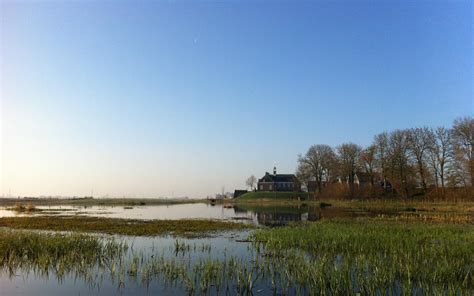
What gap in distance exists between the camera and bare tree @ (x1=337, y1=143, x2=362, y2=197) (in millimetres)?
85188

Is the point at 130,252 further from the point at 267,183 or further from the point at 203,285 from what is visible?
the point at 267,183

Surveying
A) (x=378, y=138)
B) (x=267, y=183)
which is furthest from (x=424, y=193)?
(x=267, y=183)

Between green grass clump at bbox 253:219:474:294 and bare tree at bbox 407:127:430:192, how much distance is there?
53953 millimetres

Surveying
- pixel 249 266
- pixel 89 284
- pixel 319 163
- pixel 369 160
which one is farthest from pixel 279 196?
pixel 89 284

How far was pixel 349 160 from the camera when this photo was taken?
85.8m

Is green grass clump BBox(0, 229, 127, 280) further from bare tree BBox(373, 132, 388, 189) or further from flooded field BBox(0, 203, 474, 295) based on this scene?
bare tree BBox(373, 132, 388, 189)

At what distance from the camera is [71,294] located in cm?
1261

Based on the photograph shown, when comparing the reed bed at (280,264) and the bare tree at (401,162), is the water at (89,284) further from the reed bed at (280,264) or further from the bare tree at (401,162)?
the bare tree at (401,162)

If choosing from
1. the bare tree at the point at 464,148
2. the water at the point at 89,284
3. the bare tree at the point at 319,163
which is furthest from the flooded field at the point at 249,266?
the bare tree at the point at 319,163

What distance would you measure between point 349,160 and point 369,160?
17.4ft

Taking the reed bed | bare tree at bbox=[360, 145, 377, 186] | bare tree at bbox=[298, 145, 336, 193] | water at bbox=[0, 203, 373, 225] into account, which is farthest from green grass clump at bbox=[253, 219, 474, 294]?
bare tree at bbox=[298, 145, 336, 193]

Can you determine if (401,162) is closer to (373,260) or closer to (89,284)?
(373,260)

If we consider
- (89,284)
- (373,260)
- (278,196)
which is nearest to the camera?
(89,284)

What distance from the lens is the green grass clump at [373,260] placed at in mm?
12070
